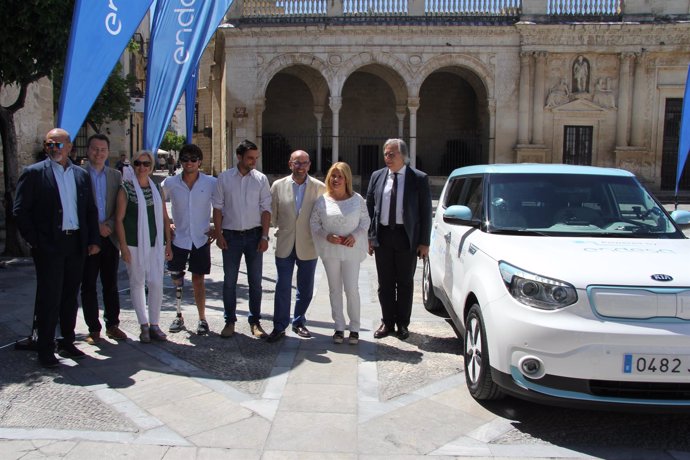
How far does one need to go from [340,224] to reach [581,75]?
2312 centimetres

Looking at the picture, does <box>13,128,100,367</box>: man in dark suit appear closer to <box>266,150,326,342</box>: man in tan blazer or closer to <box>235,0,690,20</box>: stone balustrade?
<box>266,150,326,342</box>: man in tan blazer

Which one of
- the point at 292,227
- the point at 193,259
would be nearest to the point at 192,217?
the point at 193,259

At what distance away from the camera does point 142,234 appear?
574 cm

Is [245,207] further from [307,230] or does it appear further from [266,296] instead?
[266,296]

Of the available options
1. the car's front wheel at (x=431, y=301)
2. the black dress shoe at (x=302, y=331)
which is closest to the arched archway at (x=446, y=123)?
the car's front wheel at (x=431, y=301)

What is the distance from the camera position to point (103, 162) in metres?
5.72

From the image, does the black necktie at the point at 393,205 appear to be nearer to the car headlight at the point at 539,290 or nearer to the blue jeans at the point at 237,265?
the blue jeans at the point at 237,265

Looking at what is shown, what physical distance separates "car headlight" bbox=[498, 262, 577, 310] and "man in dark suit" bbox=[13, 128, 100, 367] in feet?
11.6

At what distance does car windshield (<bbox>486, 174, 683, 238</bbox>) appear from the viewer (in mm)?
4871

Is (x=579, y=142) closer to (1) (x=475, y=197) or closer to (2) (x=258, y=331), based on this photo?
(1) (x=475, y=197)

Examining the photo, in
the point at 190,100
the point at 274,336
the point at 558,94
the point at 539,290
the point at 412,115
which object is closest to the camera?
the point at 539,290

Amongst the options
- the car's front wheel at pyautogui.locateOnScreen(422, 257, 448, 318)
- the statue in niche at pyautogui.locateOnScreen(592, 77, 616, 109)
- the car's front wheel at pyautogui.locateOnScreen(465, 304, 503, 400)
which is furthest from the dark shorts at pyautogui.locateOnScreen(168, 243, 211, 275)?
the statue in niche at pyautogui.locateOnScreen(592, 77, 616, 109)

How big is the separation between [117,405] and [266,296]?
13.9ft

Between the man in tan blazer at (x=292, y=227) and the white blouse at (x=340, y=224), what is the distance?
124 millimetres
